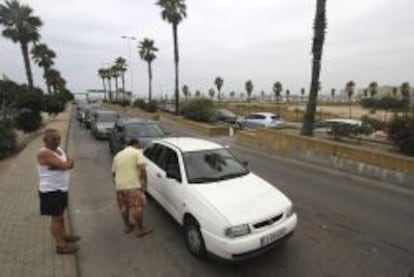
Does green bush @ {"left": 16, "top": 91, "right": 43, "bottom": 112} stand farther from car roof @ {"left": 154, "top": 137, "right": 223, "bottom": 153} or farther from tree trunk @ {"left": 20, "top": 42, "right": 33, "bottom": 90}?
car roof @ {"left": 154, "top": 137, "right": 223, "bottom": 153}

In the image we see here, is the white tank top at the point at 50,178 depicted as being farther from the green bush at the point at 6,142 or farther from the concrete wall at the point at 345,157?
the green bush at the point at 6,142

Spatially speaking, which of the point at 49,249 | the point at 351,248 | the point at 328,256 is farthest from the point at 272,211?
the point at 49,249

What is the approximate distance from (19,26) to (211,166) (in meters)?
39.4

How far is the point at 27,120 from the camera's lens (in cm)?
2353

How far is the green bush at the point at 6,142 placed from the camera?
15.6m

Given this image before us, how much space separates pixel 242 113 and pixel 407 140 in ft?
125

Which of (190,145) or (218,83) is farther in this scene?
A: (218,83)

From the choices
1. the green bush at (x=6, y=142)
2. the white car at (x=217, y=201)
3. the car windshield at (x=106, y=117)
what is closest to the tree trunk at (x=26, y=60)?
the car windshield at (x=106, y=117)

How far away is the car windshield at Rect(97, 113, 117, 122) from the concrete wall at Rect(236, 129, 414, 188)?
32.4 feet

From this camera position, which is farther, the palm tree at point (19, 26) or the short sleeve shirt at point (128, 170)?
the palm tree at point (19, 26)

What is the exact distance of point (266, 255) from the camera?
560cm

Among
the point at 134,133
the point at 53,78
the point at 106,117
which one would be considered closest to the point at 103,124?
the point at 106,117

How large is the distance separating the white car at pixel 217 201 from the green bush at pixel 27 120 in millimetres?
18916

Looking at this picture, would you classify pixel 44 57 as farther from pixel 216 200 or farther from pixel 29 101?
pixel 216 200
